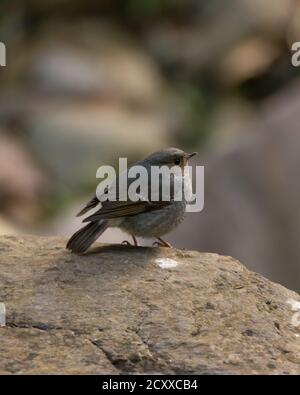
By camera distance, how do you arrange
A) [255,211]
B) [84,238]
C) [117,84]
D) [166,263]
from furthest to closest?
[117,84] → [255,211] → [84,238] → [166,263]

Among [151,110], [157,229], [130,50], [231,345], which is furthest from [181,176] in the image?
[130,50]

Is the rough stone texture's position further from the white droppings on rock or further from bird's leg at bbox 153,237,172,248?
bird's leg at bbox 153,237,172,248

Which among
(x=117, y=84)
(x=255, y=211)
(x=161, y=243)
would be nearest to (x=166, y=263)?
(x=161, y=243)

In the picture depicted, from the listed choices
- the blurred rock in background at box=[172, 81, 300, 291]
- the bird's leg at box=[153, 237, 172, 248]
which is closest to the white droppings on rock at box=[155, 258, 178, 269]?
the bird's leg at box=[153, 237, 172, 248]

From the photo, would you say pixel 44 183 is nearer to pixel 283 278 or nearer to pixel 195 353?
pixel 283 278

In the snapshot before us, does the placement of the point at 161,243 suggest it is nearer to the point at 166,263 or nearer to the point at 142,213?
the point at 142,213

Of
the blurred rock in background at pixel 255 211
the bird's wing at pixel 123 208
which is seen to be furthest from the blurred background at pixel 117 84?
the bird's wing at pixel 123 208
